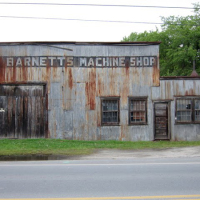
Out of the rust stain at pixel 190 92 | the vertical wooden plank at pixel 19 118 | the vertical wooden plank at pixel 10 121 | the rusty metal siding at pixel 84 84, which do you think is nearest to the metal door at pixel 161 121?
the rusty metal siding at pixel 84 84

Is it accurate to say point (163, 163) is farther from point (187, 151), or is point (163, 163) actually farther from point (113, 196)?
point (113, 196)

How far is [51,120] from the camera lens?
55.0ft

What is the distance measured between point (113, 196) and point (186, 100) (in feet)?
40.2

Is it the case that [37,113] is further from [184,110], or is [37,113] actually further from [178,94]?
[184,110]

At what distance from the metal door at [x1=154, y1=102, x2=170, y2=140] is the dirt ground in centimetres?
386

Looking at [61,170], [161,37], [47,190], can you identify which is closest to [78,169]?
[61,170]

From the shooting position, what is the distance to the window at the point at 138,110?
17.1 metres

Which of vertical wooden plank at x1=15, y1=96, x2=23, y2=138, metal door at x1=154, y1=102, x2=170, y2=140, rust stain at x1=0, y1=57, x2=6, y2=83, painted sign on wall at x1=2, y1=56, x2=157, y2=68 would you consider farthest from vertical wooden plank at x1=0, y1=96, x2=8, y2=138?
metal door at x1=154, y1=102, x2=170, y2=140

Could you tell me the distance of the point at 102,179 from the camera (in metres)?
7.59

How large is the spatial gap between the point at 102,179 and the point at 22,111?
32.9ft

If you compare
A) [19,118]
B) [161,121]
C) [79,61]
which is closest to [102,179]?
[19,118]

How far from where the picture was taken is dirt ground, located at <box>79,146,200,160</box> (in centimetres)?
1149

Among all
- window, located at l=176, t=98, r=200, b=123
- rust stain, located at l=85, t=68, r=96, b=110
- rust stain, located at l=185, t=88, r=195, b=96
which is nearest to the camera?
rust stain, located at l=85, t=68, r=96, b=110

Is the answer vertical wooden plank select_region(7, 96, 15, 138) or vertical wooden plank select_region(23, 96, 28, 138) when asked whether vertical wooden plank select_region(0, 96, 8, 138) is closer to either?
vertical wooden plank select_region(7, 96, 15, 138)
